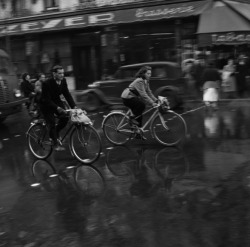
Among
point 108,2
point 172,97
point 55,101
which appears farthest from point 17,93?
point 108,2

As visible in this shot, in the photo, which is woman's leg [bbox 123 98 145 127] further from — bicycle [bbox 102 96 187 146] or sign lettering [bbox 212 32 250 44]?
sign lettering [bbox 212 32 250 44]

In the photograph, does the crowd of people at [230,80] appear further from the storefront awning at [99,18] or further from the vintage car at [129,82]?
the storefront awning at [99,18]

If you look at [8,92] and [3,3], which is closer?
[8,92]

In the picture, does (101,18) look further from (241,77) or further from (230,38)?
(241,77)

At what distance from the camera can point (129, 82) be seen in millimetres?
15164

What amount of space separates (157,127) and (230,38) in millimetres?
8809

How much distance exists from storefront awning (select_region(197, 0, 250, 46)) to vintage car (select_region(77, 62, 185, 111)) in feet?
9.46

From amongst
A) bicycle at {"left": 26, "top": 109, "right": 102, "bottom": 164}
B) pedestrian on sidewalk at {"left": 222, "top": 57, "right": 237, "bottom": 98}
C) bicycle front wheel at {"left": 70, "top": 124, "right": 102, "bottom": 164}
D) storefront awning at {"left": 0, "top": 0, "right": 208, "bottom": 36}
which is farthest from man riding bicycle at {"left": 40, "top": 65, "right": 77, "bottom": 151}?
storefront awning at {"left": 0, "top": 0, "right": 208, "bottom": 36}

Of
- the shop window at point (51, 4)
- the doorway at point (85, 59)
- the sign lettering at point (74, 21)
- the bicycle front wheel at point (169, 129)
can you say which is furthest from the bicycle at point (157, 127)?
the shop window at point (51, 4)

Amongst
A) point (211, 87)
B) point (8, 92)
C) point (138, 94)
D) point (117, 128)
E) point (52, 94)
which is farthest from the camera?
→ point (211, 87)

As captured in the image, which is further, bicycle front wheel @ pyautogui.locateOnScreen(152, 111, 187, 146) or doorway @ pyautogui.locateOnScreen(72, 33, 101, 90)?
doorway @ pyautogui.locateOnScreen(72, 33, 101, 90)

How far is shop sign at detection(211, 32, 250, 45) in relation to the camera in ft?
53.6

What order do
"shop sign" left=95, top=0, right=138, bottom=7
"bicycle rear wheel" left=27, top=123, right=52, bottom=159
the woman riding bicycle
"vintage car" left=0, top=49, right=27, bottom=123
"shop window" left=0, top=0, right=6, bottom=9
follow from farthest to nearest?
1. "shop window" left=0, top=0, right=6, bottom=9
2. "shop sign" left=95, top=0, right=138, bottom=7
3. "vintage car" left=0, top=49, right=27, bottom=123
4. the woman riding bicycle
5. "bicycle rear wheel" left=27, top=123, right=52, bottom=159

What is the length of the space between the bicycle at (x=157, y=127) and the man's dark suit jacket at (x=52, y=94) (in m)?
1.55
